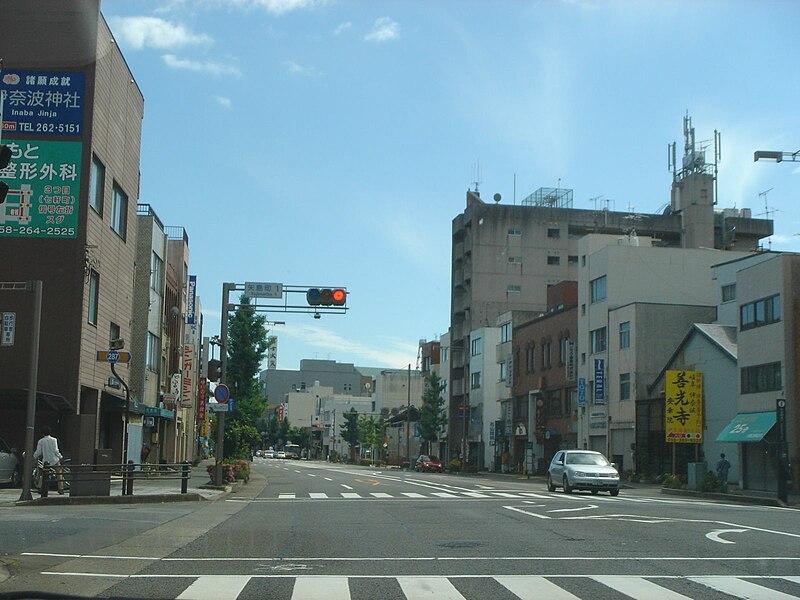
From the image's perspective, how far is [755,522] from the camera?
1927cm

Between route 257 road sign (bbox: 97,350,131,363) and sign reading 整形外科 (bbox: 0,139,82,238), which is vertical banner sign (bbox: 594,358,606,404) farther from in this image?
sign reading 整形外科 (bbox: 0,139,82,238)

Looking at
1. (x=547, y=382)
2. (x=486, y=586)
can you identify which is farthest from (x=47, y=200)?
(x=547, y=382)

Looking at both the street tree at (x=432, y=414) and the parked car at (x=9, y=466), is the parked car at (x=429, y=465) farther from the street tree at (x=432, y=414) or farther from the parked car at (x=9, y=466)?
the parked car at (x=9, y=466)

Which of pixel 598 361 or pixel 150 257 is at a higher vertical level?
pixel 150 257

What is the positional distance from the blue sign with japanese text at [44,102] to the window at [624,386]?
35.5m

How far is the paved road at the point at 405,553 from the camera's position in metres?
10.1

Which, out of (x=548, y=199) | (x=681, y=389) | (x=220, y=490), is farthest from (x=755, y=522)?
(x=548, y=199)

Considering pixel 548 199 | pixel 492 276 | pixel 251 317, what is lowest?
pixel 251 317

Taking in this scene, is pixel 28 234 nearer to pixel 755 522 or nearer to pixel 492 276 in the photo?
pixel 755 522

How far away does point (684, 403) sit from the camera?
46781mm

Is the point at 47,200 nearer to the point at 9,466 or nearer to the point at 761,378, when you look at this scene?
the point at 9,466

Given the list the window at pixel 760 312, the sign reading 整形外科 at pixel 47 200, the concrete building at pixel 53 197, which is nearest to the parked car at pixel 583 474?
the window at pixel 760 312

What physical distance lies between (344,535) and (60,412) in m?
17.6

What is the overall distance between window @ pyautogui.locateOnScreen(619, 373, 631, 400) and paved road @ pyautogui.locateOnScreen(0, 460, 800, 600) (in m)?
32.9
